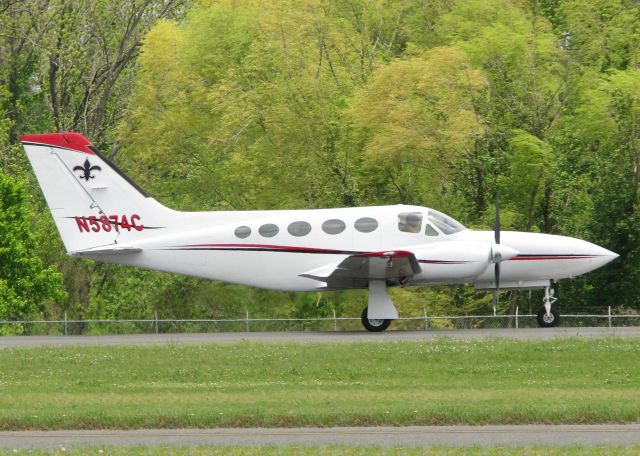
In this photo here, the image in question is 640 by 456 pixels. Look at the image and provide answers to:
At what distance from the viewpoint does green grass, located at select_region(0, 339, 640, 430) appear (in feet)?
51.8

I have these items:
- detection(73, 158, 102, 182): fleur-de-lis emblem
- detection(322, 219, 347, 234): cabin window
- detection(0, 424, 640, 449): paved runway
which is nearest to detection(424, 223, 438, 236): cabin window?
detection(322, 219, 347, 234): cabin window

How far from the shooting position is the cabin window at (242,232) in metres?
28.5

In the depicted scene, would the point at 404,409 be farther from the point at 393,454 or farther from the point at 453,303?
the point at 453,303

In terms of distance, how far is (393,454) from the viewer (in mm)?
12852

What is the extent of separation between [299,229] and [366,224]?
161 centimetres

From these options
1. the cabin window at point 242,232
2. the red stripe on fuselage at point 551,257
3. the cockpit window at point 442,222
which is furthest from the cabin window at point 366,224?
the red stripe on fuselage at point 551,257

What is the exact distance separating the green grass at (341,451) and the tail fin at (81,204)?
15.9 m

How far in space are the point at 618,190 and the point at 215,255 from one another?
12852 millimetres

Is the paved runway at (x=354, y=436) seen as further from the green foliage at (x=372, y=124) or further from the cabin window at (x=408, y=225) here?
the green foliage at (x=372, y=124)

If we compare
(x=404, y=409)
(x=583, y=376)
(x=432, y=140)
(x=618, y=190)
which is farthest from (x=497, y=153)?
(x=404, y=409)

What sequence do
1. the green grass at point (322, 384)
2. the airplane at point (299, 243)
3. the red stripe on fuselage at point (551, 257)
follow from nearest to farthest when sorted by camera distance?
the green grass at point (322, 384)
the airplane at point (299, 243)
the red stripe on fuselage at point (551, 257)

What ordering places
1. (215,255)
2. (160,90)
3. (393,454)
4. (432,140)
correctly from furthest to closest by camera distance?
(160,90) < (432,140) < (215,255) < (393,454)

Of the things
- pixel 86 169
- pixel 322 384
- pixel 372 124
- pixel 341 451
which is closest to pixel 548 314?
pixel 322 384

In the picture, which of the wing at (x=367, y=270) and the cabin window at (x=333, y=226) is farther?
the cabin window at (x=333, y=226)
